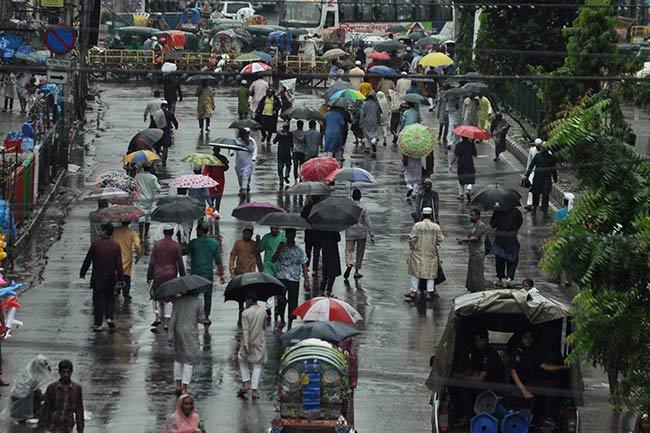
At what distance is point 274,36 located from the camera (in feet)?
189

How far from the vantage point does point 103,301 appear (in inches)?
825

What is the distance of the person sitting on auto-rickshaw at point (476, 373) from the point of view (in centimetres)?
1661

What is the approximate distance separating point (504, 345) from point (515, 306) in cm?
69

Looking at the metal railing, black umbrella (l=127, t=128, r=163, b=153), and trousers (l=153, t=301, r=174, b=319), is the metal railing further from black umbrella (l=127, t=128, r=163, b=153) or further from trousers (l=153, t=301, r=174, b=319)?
Result: trousers (l=153, t=301, r=174, b=319)

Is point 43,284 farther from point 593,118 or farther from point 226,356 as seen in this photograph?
point 593,118

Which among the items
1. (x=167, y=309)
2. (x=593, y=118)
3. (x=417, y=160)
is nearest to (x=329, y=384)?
(x=593, y=118)

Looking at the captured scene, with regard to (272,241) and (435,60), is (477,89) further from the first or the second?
(272,241)

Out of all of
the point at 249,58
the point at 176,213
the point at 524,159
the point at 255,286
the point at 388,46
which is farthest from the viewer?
the point at 388,46

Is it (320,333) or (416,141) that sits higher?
(416,141)

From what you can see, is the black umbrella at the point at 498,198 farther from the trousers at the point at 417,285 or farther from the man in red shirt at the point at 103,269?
the man in red shirt at the point at 103,269

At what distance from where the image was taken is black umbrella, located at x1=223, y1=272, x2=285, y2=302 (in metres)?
18.8

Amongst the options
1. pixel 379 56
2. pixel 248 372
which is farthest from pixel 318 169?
pixel 379 56

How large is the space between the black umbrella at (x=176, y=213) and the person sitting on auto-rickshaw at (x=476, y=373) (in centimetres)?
593

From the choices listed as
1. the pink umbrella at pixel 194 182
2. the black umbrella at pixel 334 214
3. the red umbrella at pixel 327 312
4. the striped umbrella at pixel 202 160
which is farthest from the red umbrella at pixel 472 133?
the red umbrella at pixel 327 312
